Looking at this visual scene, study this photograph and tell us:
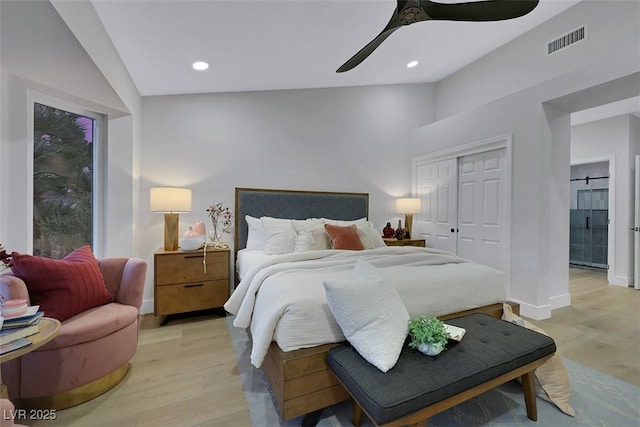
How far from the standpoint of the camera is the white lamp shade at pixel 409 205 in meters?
4.30

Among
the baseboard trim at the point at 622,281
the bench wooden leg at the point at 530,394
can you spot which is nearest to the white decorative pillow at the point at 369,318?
the bench wooden leg at the point at 530,394

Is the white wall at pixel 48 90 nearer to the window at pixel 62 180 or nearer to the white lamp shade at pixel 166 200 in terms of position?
the window at pixel 62 180

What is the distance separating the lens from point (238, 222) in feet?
11.4

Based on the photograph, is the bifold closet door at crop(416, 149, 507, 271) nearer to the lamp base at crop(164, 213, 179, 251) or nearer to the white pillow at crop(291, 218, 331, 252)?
the white pillow at crop(291, 218, 331, 252)

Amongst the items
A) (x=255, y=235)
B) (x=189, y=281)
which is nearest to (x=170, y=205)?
(x=189, y=281)

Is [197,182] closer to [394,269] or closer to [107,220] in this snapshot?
[107,220]

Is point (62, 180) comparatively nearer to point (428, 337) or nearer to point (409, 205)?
point (428, 337)

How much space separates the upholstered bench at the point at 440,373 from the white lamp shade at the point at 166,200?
2.26m

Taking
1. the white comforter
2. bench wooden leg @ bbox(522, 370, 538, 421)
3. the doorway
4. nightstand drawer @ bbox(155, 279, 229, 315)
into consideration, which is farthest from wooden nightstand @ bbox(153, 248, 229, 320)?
the doorway

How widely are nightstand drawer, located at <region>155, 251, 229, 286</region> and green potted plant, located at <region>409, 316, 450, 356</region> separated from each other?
2.16 metres

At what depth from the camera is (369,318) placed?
1.40 meters

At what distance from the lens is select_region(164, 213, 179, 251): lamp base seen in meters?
2.98

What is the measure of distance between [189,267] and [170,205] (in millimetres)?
664

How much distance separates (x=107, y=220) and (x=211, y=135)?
1.45 m
